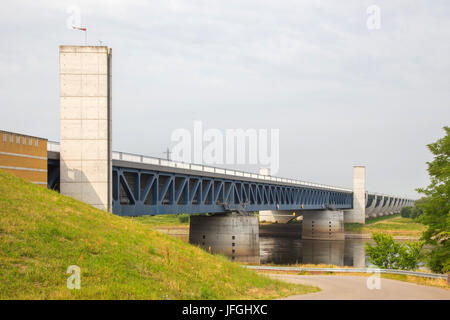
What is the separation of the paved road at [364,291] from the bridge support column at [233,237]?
27.0 meters

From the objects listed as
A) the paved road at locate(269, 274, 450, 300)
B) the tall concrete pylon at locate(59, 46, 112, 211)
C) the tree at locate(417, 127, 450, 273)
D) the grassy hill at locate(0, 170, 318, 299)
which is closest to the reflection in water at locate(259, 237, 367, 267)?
the tree at locate(417, 127, 450, 273)

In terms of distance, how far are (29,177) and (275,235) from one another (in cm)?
8035

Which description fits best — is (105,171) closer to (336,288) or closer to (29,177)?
(29,177)

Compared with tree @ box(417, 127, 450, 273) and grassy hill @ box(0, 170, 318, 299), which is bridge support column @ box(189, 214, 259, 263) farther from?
grassy hill @ box(0, 170, 318, 299)

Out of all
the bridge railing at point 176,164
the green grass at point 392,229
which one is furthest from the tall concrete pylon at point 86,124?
the green grass at point 392,229

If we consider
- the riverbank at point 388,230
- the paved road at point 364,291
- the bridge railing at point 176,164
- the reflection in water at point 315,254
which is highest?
the bridge railing at point 176,164

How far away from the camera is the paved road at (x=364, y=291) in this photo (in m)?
18.5

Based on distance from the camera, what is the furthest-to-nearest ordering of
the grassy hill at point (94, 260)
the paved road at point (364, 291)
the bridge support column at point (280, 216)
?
the bridge support column at point (280, 216) < the paved road at point (364, 291) < the grassy hill at point (94, 260)

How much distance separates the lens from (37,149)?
2589cm

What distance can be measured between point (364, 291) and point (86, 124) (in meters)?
20.3

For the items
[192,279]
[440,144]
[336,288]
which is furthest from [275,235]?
[192,279]

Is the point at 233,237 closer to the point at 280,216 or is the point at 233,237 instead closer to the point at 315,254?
the point at 315,254

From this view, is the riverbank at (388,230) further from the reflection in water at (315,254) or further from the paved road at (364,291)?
the paved road at (364,291)

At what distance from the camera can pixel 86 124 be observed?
30219mm
